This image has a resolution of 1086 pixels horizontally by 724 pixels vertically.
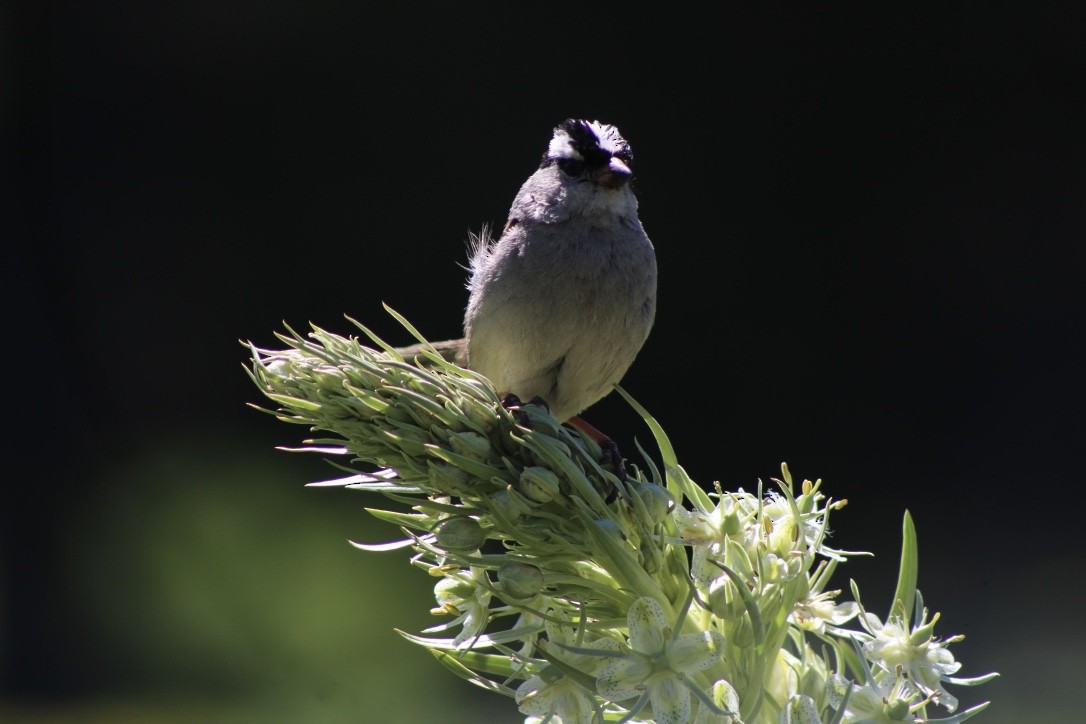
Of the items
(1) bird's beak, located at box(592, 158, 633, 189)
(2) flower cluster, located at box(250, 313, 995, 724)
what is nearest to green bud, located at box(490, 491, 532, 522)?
(2) flower cluster, located at box(250, 313, 995, 724)

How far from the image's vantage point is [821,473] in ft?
13.0

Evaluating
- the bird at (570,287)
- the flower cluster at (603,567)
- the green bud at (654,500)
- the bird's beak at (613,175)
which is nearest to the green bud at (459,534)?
the flower cluster at (603,567)

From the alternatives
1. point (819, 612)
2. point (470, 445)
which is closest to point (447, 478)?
point (470, 445)

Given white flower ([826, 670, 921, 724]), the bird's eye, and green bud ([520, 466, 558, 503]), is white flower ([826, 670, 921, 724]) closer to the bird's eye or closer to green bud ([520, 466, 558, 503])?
green bud ([520, 466, 558, 503])

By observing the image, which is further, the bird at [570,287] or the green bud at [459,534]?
the bird at [570,287]

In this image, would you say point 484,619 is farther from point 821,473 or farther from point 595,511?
point 821,473

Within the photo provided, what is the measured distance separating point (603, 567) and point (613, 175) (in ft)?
3.35

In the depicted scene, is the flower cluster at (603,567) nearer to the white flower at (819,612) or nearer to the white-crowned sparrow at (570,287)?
the white flower at (819,612)

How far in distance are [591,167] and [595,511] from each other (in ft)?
3.46

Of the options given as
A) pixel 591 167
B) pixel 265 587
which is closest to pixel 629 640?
pixel 591 167

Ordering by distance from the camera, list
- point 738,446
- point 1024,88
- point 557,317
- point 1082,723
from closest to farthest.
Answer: point 557,317 → point 1082,723 → point 1024,88 → point 738,446

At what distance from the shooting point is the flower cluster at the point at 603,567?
2.68ft

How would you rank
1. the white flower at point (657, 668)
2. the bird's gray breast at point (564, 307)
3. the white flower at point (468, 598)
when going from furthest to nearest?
1. the bird's gray breast at point (564, 307)
2. the white flower at point (468, 598)
3. the white flower at point (657, 668)

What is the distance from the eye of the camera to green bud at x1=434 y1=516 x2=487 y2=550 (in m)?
0.84
